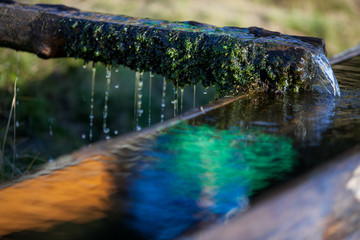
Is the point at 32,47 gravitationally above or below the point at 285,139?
above

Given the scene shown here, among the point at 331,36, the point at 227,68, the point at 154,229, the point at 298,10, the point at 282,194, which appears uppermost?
the point at 298,10

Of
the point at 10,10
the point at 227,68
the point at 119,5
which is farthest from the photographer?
the point at 119,5

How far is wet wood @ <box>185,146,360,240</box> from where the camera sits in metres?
0.89

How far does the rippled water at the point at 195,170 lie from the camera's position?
1.27m

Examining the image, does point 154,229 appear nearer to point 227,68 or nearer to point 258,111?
point 258,111

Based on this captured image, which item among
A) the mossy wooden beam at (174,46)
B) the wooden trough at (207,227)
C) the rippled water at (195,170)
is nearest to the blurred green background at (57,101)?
the mossy wooden beam at (174,46)

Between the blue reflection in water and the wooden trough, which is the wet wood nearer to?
the wooden trough

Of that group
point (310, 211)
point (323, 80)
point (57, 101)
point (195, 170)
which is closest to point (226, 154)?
point (195, 170)

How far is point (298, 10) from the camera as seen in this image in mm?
9672

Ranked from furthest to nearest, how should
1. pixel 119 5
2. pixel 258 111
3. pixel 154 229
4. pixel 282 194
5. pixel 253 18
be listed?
pixel 253 18 < pixel 119 5 < pixel 258 111 < pixel 154 229 < pixel 282 194

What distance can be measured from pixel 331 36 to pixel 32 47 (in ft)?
24.7

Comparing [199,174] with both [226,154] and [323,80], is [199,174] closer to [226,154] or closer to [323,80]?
[226,154]

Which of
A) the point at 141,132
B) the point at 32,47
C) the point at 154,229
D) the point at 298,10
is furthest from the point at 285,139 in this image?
the point at 298,10

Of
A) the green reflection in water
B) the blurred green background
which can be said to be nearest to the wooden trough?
the green reflection in water
